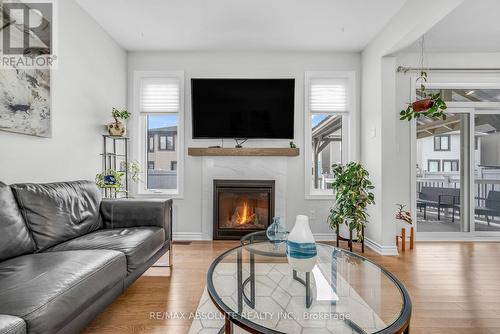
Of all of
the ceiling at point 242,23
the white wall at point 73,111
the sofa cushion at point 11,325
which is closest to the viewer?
the sofa cushion at point 11,325

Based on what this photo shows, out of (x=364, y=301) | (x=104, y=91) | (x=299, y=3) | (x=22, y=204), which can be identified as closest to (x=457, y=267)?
(x=364, y=301)

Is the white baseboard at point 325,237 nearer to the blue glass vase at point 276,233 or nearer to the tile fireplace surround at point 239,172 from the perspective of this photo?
the tile fireplace surround at point 239,172

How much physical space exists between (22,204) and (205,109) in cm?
227

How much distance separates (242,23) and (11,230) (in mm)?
2819

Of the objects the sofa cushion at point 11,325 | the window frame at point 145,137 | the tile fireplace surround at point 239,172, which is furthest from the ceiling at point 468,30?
the sofa cushion at point 11,325

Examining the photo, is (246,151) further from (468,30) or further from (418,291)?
(468,30)

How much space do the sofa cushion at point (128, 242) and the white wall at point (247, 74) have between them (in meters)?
1.32

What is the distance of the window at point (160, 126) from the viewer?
3.59m

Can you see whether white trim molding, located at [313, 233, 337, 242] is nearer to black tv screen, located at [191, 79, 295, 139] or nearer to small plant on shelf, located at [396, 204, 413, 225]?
small plant on shelf, located at [396, 204, 413, 225]

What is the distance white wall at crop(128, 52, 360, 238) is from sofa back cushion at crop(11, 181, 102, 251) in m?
1.42

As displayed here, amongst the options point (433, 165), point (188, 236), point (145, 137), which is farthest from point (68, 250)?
point (433, 165)

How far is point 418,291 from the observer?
83.1 inches

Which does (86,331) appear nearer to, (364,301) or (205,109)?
(364,301)

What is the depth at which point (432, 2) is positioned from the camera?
2199 millimetres
